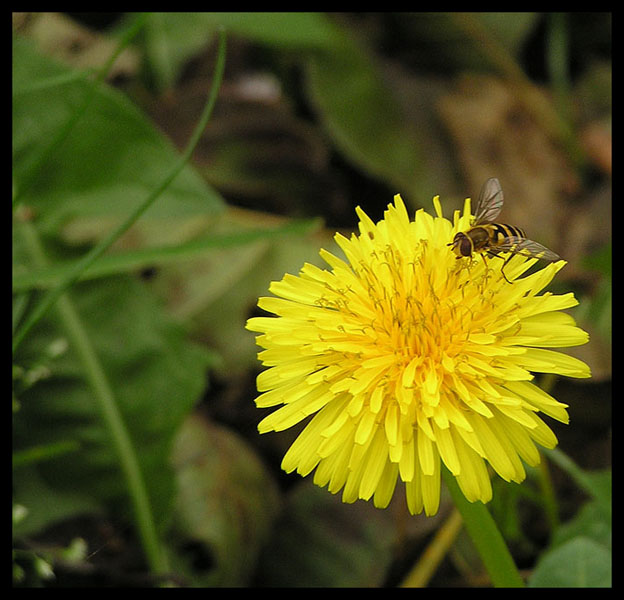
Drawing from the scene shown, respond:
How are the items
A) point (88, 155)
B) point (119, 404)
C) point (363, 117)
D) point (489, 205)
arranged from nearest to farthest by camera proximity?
point (489, 205) → point (119, 404) → point (88, 155) → point (363, 117)

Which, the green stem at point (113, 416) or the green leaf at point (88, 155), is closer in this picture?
the green stem at point (113, 416)

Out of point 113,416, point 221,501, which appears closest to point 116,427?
point 113,416

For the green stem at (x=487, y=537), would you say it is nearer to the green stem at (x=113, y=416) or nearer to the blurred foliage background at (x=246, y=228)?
the blurred foliage background at (x=246, y=228)

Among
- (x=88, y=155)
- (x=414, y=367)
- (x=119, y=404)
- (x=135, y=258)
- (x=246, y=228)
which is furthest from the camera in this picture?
(x=246, y=228)

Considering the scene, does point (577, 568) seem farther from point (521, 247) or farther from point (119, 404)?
point (119, 404)

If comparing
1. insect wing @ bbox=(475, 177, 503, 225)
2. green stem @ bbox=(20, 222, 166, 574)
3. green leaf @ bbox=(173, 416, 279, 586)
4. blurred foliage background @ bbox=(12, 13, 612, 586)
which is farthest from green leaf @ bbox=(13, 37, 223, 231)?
insect wing @ bbox=(475, 177, 503, 225)

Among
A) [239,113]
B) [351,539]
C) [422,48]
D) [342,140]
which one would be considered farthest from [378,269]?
[422,48]

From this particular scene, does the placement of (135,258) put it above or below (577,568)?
above

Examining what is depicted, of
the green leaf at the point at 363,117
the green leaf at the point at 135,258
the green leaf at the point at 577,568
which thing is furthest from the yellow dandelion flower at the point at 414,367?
the green leaf at the point at 363,117
